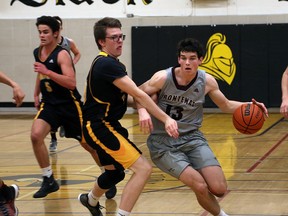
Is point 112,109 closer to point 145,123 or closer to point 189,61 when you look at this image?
point 145,123

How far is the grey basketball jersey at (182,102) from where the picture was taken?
612 centimetres

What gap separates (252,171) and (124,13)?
9535 mm

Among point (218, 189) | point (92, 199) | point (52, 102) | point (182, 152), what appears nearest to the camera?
point (218, 189)

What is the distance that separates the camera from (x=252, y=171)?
909cm

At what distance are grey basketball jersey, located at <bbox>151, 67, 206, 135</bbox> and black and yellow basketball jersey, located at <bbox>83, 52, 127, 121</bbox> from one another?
35cm

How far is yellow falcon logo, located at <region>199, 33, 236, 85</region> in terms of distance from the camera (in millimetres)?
17188

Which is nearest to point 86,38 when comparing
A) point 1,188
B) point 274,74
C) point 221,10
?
point 221,10

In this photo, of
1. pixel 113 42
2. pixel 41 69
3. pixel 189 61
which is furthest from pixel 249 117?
pixel 41 69

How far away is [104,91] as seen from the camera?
597 centimetres

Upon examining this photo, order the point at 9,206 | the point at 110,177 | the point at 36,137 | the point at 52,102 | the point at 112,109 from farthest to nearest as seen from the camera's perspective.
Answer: the point at 52,102 → the point at 36,137 → the point at 9,206 → the point at 110,177 → the point at 112,109

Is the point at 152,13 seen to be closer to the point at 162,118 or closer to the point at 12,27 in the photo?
the point at 12,27

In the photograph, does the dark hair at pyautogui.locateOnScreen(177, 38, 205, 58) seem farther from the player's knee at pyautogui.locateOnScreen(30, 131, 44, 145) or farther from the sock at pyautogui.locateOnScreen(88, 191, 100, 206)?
the player's knee at pyautogui.locateOnScreen(30, 131, 44, 145)

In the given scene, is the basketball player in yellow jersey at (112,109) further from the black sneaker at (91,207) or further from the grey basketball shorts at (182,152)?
the black sneaker at (91,207)

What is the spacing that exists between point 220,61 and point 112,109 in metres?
11.4
